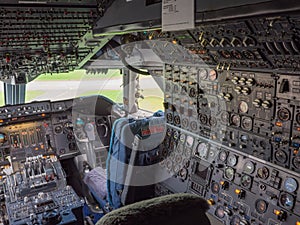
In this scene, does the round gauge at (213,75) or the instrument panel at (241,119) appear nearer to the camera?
the instrument panel at (241,119)

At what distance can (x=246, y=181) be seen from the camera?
2.85 metres

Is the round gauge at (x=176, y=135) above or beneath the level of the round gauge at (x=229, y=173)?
above

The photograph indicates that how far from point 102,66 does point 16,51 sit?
179cm

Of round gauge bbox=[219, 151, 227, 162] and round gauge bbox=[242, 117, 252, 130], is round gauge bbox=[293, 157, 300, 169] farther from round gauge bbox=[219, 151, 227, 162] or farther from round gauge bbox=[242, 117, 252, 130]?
round gauge bbox=[219, 151, 227, 162]

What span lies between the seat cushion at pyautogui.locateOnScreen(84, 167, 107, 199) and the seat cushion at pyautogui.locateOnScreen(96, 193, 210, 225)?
288cm

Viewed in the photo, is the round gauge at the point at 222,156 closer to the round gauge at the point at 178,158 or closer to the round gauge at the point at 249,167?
the round gauge at the point at 249,167

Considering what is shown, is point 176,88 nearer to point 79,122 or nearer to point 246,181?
point 246,181

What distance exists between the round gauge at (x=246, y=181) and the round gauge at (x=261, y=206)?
0.17 metres

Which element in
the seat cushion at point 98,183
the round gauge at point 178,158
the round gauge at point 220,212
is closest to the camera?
the round gauge at point 220,212

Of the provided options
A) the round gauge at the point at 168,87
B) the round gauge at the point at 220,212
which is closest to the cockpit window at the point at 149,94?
the round gauge at the point at 168,87

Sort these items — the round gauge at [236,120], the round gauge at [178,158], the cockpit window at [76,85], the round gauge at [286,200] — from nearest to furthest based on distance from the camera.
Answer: the round gauge at [286,200] → the round gauge at [236,120] → the round gauge at [178,158] → the cockpit window at [76,85]

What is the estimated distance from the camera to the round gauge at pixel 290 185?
2398 mm

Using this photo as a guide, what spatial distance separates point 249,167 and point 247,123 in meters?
0.42

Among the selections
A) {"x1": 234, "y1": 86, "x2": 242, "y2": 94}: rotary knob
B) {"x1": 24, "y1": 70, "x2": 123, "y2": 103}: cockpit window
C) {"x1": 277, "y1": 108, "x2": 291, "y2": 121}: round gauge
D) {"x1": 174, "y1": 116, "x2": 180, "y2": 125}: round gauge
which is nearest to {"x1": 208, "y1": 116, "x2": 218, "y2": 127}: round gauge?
{"x1": 234, "y1": 86, "x2": 242, "y2": 94}: rotary knob
